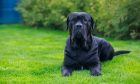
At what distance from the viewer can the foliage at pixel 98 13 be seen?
11188mm

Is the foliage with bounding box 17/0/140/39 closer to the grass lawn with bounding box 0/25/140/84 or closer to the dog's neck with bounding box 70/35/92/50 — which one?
the grass lawn with bounding box 0/25/140/84

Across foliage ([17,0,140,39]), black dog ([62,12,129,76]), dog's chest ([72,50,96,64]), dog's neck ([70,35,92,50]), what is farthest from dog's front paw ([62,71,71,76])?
foliage ([17,0,140,39])

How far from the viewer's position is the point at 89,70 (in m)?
6.95

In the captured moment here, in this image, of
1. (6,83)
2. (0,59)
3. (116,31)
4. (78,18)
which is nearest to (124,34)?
(116,31)

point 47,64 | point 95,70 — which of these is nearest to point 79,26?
point 95,70

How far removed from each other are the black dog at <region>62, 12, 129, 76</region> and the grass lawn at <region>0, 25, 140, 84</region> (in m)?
0.12

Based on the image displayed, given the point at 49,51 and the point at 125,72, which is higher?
the point at 125,72

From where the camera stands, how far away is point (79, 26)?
259 inches

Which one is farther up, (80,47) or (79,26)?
(79,26)

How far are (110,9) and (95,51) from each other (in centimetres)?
483

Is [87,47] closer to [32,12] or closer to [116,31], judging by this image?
[116,31]

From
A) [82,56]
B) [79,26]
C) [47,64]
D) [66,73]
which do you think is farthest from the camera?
[47,64]

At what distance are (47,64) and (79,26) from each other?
142 cm

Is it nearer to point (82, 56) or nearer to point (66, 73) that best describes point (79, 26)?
point (82, 56)
